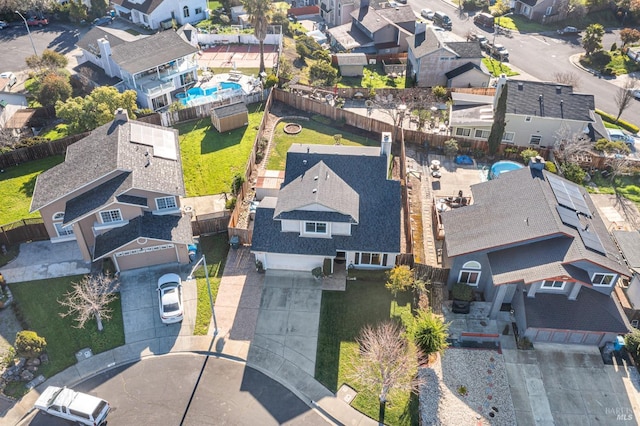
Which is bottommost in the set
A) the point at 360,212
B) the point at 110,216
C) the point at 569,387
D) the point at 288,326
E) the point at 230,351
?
the point at 230,351

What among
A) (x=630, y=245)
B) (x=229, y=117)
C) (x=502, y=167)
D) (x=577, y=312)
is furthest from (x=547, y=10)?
(x=577, y=312)

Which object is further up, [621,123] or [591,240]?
[591,240]

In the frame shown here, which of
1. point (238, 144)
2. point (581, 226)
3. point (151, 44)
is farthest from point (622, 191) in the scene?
point (151, 44)

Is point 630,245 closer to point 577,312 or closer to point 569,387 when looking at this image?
point 577,312

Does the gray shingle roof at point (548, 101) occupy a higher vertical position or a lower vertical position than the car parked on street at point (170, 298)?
higher

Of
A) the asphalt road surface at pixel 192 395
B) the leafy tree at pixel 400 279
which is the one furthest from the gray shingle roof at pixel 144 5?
the leafy tree at pixel 400 279

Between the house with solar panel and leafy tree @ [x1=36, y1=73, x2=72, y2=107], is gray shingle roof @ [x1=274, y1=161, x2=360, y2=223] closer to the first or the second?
the house with solar panel

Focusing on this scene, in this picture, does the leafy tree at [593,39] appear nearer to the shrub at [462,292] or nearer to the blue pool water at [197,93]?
the blue pool water at [197,93]
